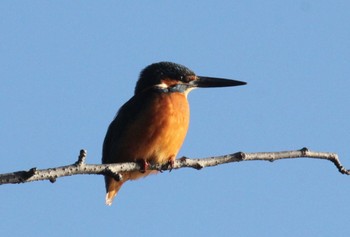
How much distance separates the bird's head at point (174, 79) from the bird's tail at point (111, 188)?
1.13 m

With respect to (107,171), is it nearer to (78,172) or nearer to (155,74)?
(78,172)

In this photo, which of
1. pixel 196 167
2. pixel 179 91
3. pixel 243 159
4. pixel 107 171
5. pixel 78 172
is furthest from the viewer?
pixel 179 91

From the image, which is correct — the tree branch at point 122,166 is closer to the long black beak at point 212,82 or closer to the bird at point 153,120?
the bird at point 153,120

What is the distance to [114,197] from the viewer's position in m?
8.17

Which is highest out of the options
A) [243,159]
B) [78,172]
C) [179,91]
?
[179,91]

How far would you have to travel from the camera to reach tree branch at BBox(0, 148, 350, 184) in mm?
3710

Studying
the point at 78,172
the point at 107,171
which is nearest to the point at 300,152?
the point at 107,171

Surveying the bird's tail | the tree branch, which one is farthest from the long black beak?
the tree branch

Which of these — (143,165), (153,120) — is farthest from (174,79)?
(143,165)

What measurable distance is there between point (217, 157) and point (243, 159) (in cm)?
25

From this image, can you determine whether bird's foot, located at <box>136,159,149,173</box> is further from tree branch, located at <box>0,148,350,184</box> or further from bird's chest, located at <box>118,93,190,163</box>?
tree branch, located at <box>0,148,350,184</box>

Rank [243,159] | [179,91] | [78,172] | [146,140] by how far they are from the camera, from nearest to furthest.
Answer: [78,172], [243,159], [146,140], [179,91]

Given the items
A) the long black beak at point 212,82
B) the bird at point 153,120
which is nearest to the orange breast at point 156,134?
the bird at point 153,120

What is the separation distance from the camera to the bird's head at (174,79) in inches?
309
